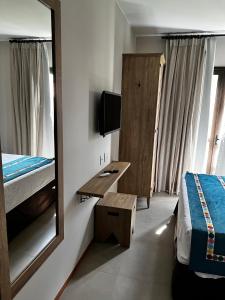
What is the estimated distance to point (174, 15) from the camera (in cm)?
293

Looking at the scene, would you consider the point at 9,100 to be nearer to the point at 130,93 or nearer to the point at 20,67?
the point at 20,67

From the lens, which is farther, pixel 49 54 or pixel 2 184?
pixel 49 54

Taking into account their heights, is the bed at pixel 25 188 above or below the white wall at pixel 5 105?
below

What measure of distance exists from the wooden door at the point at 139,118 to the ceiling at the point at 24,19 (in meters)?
1.90

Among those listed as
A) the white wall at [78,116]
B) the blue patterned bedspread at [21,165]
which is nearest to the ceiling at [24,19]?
the white wall at [78,116]

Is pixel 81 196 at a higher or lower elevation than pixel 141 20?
lower

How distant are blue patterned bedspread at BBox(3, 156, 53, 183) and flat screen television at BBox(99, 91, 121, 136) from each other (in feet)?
3.01

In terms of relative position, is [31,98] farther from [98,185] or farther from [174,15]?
[174,15]

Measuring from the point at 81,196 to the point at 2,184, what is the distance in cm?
111

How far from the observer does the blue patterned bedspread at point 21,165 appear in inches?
46.2

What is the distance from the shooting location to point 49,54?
143 centimetres

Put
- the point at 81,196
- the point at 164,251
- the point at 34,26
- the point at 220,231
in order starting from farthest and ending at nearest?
the point at 164,251
the point at 81,196
the point at 220,231
the point at 34,26

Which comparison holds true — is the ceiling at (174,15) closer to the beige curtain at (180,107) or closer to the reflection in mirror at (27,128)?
the beige curtain at (180,107)

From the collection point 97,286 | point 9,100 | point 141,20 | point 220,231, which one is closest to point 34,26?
point 9,100
